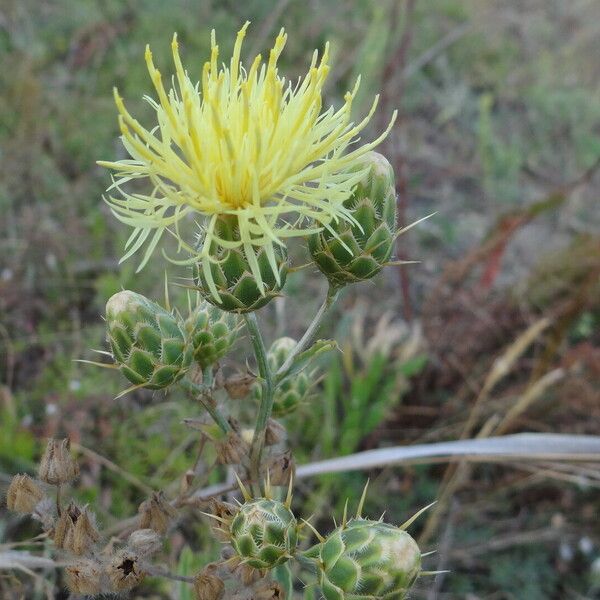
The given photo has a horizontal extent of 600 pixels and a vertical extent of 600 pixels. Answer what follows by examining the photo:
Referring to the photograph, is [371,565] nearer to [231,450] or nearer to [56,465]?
[231,450]

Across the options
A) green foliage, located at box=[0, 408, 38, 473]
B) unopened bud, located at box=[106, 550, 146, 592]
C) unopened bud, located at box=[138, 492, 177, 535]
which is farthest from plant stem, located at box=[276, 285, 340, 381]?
green foliage, located at box=[0, 408, 38, 473]

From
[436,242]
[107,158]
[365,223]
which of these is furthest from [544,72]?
[365,223]

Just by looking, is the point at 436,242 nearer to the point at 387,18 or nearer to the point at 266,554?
the point at 387,18

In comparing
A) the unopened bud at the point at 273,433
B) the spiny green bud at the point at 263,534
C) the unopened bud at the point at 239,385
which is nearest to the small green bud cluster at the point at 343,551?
the spiny green bud at the point at 263,534

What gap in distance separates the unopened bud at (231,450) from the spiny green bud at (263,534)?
0.71 ft

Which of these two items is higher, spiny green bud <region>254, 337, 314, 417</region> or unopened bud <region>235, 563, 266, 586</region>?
spiny green bud <region>254, 337, 314, 417</region>

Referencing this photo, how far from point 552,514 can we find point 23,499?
248 centimetres

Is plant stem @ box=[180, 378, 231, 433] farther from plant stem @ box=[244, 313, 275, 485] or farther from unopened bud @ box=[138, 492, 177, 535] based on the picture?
unopened bud @ box=[138, 492, 177, 535]

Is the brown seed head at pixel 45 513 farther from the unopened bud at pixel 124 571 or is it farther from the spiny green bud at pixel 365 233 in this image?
the spiny green bud at pixel 365 233

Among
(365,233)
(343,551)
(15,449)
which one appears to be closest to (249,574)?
(343,551)

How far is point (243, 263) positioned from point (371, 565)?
26.5 inches

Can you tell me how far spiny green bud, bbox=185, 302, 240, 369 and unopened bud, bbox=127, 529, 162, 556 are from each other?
1.40 feet

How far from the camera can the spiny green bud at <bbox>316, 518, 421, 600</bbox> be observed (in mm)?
1336

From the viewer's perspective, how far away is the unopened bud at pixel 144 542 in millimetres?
1492
